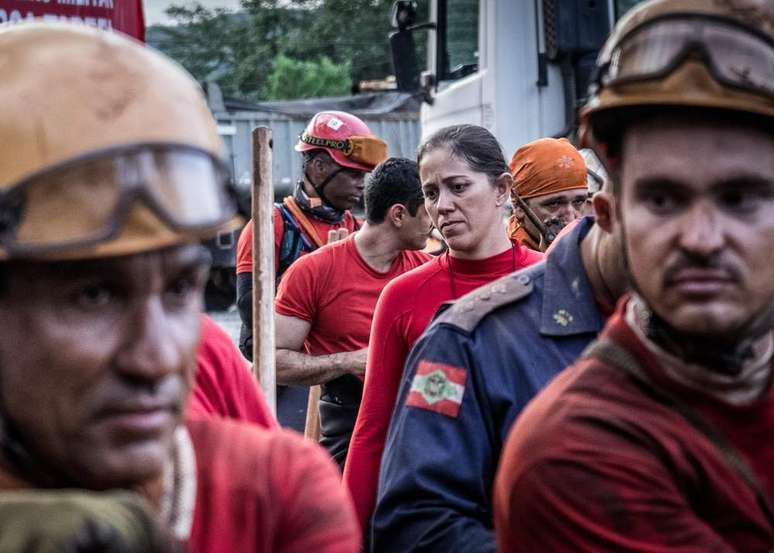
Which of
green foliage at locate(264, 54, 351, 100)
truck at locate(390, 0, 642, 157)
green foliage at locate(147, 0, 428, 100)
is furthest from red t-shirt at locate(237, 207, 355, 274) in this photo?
green foliage at locate(147, 0, 428, 100)

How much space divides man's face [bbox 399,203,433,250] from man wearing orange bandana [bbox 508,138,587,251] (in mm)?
457

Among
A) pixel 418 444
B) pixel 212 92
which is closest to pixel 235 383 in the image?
pixel 418 444

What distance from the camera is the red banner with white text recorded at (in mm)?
5242

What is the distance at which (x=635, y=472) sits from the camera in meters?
2.09

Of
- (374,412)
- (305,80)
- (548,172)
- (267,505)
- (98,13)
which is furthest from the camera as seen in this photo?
(305,80)

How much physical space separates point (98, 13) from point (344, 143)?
3.25 metres

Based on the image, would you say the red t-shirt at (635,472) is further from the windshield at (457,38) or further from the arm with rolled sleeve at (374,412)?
the windshield at (457,38)

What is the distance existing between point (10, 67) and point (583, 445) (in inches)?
37.8

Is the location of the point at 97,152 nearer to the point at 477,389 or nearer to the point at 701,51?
the point at 701,51

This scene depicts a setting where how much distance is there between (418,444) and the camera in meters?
3.38


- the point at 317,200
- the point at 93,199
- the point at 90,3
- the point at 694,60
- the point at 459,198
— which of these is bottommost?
the point at 317,200

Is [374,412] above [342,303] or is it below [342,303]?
above

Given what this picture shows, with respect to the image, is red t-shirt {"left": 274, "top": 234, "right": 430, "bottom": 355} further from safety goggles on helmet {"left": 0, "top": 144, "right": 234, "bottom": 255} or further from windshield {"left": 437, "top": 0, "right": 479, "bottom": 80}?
safety goggles on helmet {"left": 0, "top": 144, "right": 234, "bottom": 255}

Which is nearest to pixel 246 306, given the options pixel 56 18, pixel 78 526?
pixel 56 18
